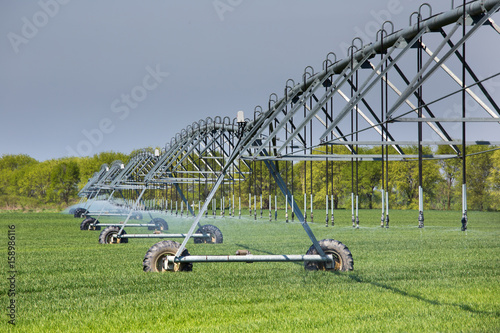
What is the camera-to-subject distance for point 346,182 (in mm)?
63250

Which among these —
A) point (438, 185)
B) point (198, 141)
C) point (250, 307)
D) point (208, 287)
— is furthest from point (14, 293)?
point (438, 185)

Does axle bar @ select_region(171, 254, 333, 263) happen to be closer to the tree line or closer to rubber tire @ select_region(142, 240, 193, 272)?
rubber tire @ select_region(142, 240, 193, 272)

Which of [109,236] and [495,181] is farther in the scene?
[495,181]

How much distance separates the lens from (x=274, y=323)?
20.0ft

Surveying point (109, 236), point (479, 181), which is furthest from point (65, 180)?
point (109, 236)

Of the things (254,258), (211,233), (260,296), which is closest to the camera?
(260,296)

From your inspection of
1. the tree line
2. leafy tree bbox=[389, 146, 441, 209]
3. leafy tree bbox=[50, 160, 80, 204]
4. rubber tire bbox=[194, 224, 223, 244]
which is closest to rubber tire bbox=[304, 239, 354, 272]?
rubber tire bbox=[194, 224, 223, 244]

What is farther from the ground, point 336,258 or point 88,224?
point 336,258

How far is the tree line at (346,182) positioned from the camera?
53.3m

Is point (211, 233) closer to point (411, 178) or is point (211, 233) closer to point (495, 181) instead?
point (495, 181)

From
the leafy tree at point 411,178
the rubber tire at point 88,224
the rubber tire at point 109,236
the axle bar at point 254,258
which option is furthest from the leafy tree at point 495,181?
the axle bar at point 254,258

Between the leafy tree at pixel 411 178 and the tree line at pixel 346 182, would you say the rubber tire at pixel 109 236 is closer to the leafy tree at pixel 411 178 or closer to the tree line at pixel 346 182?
the tree line at pixel 346 182

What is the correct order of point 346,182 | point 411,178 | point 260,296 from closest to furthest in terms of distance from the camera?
point 260,296, point 411,178, point 346,182

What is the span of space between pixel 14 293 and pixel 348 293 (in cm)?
481
